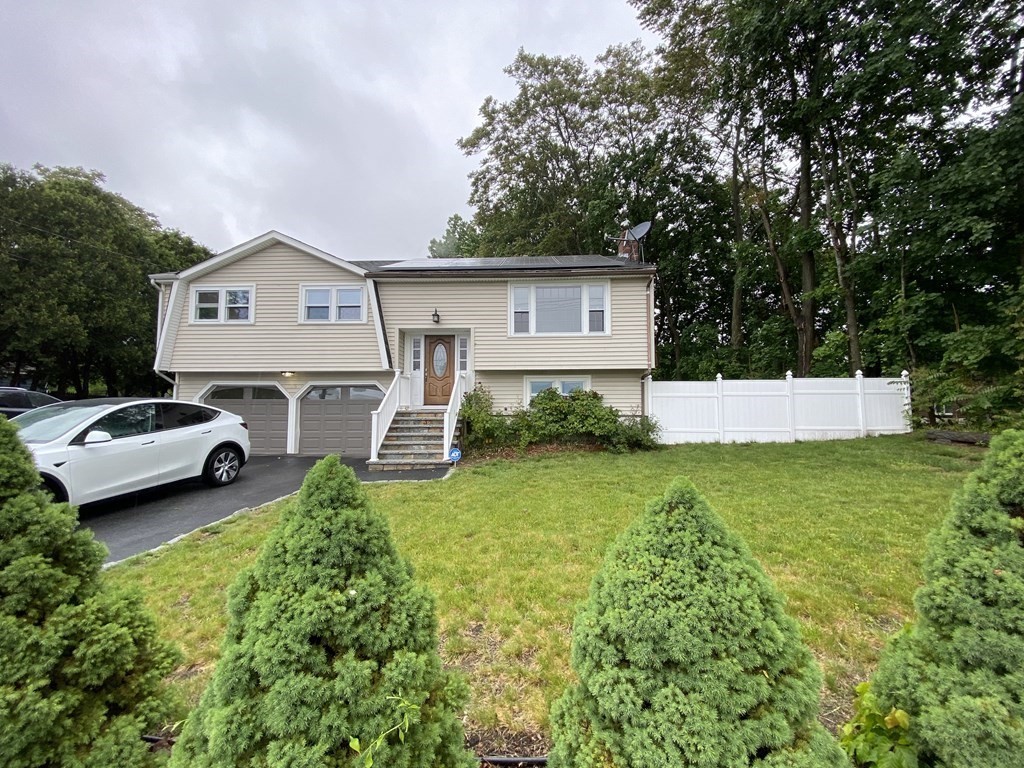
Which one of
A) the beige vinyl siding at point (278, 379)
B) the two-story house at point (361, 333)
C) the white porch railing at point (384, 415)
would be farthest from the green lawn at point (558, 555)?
the beige vinyl siding at point (278, 379)

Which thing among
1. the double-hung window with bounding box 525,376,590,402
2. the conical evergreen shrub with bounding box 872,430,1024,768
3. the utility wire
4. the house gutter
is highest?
the utility wire

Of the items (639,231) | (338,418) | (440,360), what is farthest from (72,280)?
(639,231)

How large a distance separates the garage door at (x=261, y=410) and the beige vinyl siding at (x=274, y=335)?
78cm

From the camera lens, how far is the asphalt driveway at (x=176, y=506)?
468 centimetres

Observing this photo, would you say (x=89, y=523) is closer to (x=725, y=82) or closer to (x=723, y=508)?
(x=723, y=508)

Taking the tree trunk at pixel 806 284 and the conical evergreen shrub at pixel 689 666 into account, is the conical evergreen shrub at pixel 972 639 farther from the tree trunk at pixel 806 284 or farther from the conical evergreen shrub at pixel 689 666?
the tree trunk at pixel 806 284

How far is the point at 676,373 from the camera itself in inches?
719

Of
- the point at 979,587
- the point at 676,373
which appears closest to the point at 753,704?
the point at 979,587

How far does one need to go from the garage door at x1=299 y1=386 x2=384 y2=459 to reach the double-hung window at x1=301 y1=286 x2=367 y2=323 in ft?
6.51

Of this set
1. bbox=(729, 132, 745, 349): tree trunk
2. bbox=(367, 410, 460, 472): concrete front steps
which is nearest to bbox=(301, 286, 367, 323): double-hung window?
bbox=(367, 410, 460, 472): concrete front steps

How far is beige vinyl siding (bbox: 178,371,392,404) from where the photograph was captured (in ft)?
36.7

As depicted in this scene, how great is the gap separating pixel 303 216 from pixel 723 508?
29.6m

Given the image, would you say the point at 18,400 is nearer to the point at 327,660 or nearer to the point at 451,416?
the point at 451,416

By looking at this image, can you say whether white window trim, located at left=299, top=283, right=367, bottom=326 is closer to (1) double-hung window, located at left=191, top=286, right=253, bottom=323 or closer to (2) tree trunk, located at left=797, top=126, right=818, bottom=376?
(1) double-hung window, located at left=191, top=286, right=253, bottom=323
